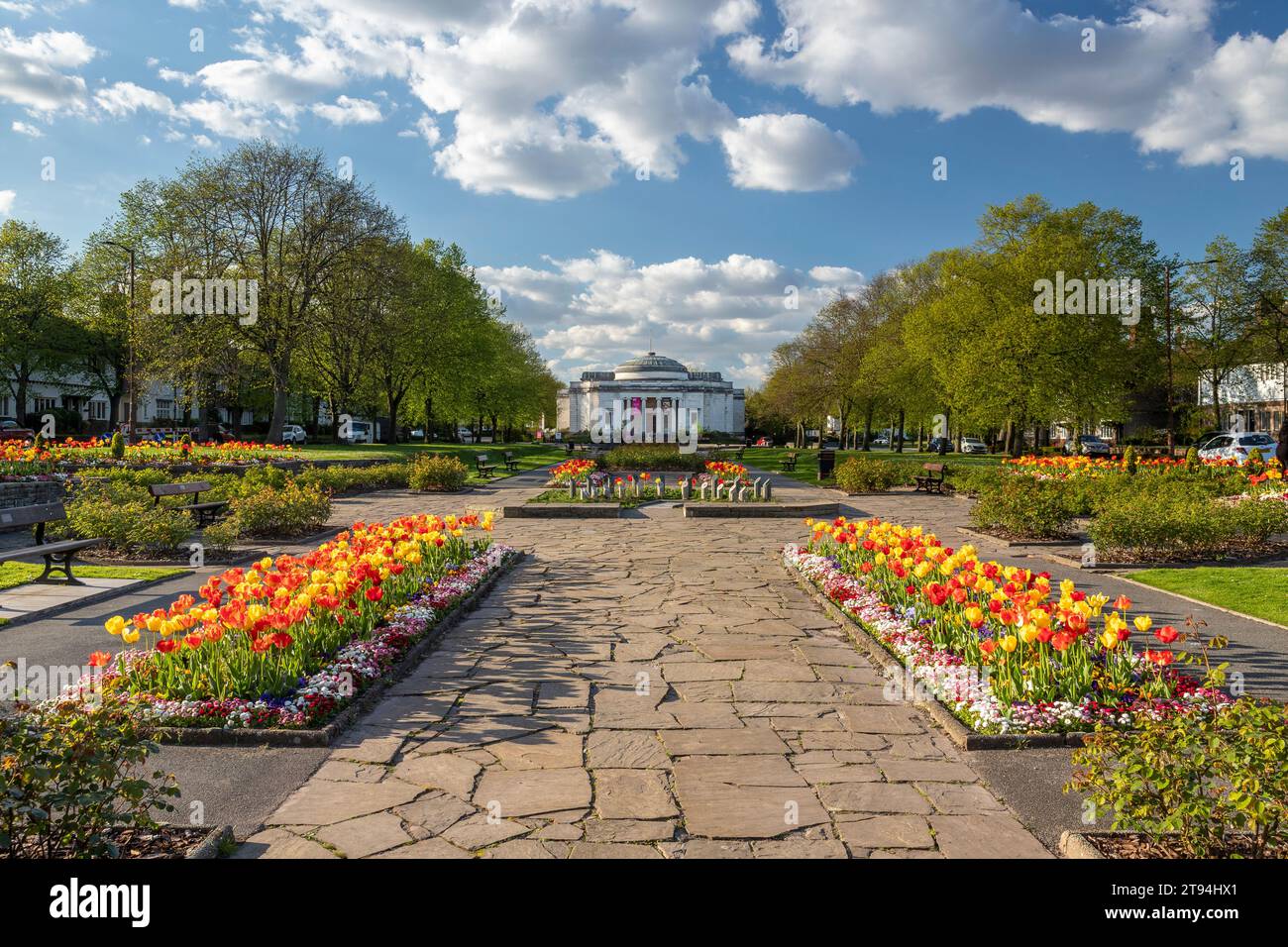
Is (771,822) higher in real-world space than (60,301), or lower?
lower

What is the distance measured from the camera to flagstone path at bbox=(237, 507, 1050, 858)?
11.9 feet

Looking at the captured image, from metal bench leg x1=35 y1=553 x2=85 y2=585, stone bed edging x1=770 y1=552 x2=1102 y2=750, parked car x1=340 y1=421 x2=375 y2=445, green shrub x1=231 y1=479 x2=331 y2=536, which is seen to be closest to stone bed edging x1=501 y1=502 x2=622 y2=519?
green shrub x1=231 y1=479 x2=331 y2=536

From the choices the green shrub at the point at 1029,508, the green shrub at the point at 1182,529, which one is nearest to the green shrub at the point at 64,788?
the green shrub at the point at 1182,529

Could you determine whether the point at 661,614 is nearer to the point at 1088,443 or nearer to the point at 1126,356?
the point at 1126,356

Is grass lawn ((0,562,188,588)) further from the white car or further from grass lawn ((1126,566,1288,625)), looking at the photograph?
the white car

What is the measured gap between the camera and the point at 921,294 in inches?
1966

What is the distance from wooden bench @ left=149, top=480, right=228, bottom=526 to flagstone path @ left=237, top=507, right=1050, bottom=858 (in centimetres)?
870

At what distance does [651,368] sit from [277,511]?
A: 97785mm

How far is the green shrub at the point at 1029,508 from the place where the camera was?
13195mm

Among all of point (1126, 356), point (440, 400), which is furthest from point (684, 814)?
point (440, 400)

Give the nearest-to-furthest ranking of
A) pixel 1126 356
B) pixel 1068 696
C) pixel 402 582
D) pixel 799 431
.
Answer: pixel 1068 696
pixel 402 582
pixel 1126 356
pixel 799 431

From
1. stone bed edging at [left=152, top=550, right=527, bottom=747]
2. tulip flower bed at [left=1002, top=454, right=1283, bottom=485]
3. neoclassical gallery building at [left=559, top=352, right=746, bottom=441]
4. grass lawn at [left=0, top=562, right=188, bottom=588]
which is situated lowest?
stone bed edging at [left=152, top=550, right=527, bottom=747]
